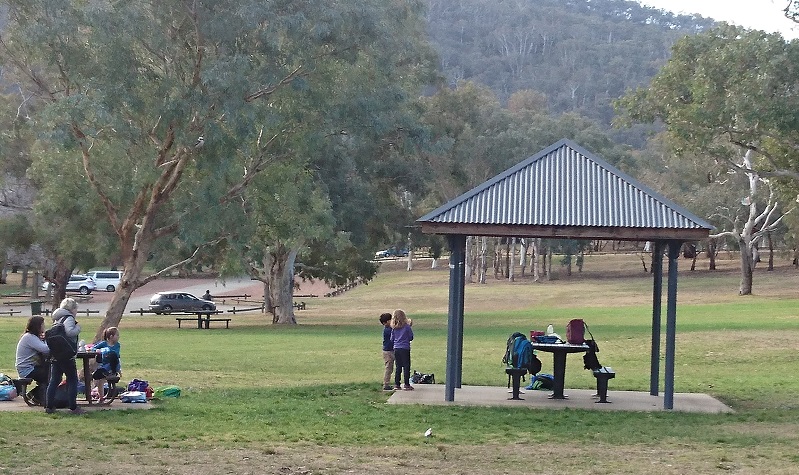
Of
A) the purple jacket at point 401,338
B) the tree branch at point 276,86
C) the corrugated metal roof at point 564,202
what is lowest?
the purple jacket at point 401,338

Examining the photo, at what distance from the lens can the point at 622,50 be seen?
617ft

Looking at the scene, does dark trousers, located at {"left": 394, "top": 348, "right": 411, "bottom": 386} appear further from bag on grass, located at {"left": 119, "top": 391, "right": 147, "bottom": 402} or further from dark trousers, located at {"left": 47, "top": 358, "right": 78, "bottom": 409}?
dark trousers, located at {"left": 47, "top": 358, "right": 78, "bottom": 409}

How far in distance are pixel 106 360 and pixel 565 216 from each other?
6.94 metres

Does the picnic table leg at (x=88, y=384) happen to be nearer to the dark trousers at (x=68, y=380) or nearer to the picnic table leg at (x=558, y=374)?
the dark trousers at (x=68, y=380)

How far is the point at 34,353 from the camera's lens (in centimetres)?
1302

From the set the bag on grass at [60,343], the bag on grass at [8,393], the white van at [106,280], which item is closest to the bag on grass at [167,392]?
the bag on grass at [8,393]

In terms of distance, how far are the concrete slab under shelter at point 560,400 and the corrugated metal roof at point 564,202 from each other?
8.72ft

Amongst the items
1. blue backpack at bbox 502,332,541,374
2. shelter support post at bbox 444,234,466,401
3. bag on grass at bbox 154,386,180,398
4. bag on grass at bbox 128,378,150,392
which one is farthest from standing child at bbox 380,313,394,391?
bag on grass at bbox 128,378,150,392

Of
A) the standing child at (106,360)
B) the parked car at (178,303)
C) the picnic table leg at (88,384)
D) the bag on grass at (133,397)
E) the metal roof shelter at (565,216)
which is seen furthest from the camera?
the parked car at (178,303)

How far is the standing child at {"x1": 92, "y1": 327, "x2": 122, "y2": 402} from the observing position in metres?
13.8

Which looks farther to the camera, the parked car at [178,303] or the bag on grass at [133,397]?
the parked car at [178,303]

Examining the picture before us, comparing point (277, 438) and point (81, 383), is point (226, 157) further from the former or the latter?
point (277, 438)

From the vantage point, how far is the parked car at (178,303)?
183ft

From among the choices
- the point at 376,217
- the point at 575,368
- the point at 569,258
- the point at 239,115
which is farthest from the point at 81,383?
the point at 569,258
